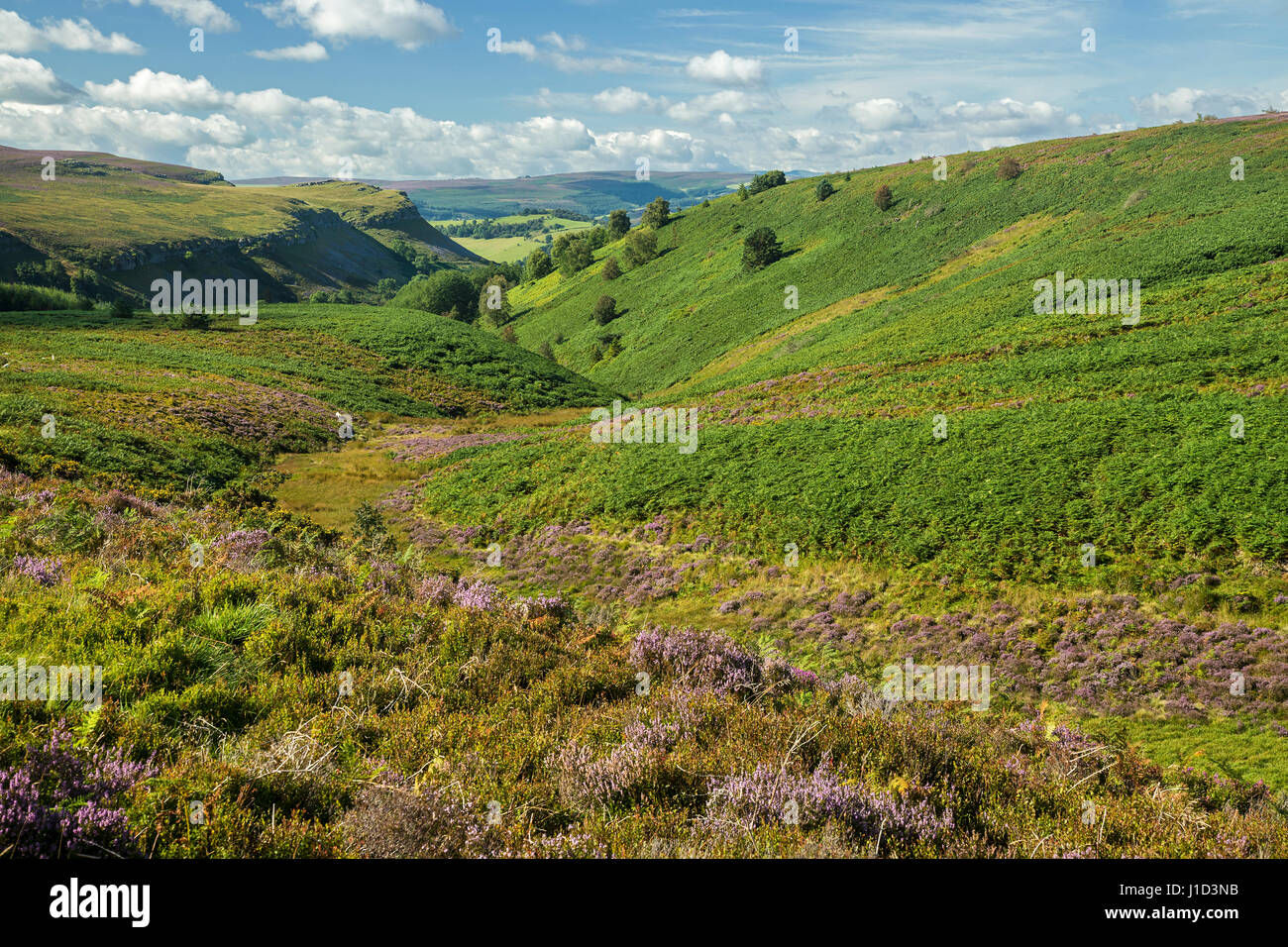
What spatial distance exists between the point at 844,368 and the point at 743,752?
38941 millimetres

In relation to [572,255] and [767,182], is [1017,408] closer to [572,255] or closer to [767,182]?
[767,182]

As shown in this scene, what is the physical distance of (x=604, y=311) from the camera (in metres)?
98.8

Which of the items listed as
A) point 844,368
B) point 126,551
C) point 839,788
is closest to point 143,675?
point 126,551

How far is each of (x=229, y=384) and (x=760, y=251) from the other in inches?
2740

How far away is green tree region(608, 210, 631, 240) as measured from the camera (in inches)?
5545

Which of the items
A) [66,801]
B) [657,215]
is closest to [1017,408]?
[66,801]

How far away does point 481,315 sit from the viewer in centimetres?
12456

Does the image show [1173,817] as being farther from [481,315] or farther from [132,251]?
[132,251]

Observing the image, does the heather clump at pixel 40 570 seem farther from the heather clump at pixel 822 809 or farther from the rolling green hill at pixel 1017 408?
the rolling green hill at pixel 1017 408

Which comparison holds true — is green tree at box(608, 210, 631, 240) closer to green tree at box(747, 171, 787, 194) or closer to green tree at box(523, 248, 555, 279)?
green tree at box(523, 248, 555, 279)

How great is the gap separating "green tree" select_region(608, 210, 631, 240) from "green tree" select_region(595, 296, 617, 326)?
49593mm

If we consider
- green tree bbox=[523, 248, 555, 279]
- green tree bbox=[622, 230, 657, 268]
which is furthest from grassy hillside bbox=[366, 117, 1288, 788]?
green tree bbox=[523, 248, 555, 279]

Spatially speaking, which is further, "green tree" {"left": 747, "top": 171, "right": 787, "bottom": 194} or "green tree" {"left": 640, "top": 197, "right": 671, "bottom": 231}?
"green tree" {"left": 640, "top": 197, "right": 671, "bottom": 231}
